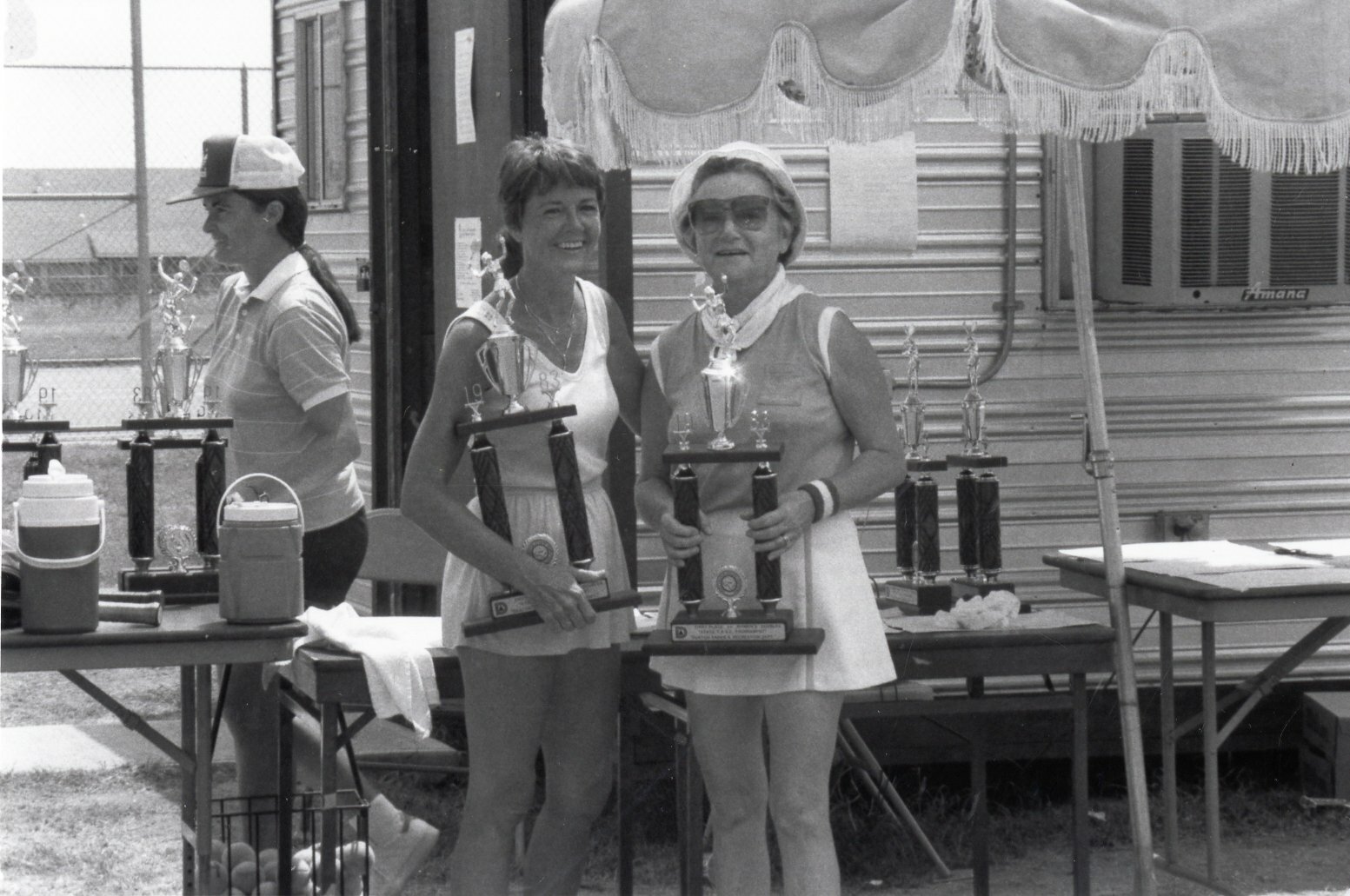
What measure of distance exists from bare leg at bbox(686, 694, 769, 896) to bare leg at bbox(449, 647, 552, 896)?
351mm

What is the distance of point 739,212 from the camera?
405 cm

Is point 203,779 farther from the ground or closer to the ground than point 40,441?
closer to the ground

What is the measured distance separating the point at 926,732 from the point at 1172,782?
1002 millimetres

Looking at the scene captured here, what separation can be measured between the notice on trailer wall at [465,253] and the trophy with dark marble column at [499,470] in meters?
2.86

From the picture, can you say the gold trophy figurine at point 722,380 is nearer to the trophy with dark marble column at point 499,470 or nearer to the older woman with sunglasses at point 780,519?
the older woman with sunglasses at point 780,519

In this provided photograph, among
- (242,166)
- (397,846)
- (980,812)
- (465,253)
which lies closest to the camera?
(242,166)

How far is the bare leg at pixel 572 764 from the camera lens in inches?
159

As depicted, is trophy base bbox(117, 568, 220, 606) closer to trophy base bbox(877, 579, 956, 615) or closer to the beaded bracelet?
the beaded bracelet

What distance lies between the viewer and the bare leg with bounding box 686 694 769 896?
156 inches

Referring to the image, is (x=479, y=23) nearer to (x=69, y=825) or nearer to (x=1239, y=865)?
(x=69, y=825)

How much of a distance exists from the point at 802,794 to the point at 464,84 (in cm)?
374

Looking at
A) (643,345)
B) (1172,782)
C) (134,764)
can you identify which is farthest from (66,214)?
(1172,782)

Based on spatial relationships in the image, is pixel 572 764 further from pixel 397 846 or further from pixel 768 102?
pixel 768 102

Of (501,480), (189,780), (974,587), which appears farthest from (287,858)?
(974,587)
